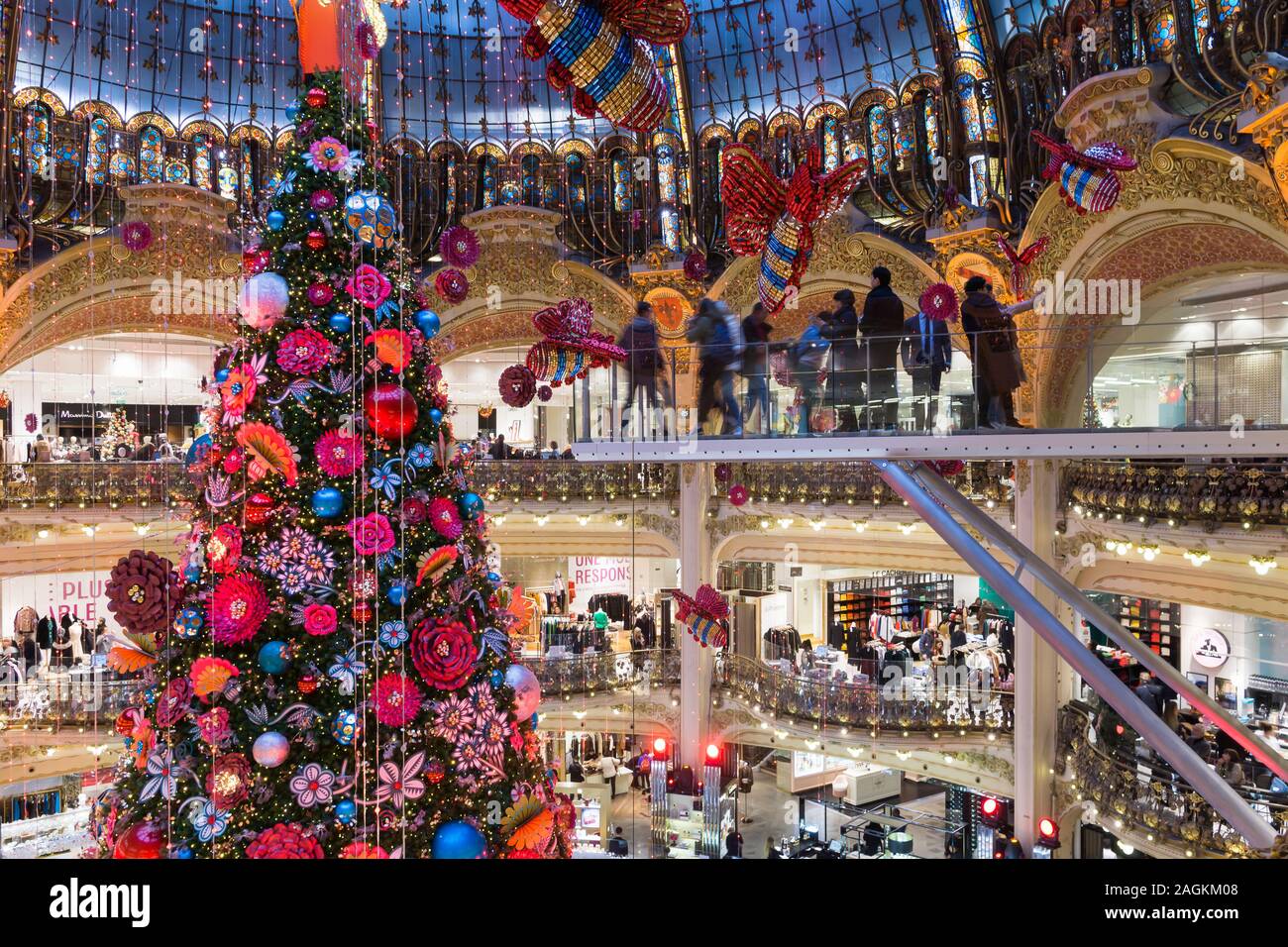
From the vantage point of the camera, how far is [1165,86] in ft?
34.9

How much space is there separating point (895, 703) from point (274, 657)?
1183 centimetres

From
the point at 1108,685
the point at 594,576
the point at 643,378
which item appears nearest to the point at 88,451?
the point at 594,576

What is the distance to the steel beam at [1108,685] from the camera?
447 cm

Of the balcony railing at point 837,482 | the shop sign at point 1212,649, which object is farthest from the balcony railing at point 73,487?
the shop sign at point 1212,649

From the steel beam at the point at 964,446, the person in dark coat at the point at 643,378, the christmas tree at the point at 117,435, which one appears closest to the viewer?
the steel beam at the point at 964,446

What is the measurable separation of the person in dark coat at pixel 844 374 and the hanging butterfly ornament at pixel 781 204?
2.05ft

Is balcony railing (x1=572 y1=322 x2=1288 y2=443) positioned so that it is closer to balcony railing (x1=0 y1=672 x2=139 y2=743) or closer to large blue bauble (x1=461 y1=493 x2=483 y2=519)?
large blue bauble (x1=461 y1=493 x2=483 y2=519)

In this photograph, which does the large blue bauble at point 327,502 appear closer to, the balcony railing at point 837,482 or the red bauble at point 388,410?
the red bauble at point 388,410

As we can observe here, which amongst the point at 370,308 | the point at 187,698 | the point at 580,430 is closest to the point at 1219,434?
the point at 580,430

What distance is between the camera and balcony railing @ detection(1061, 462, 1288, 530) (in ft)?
30.5
